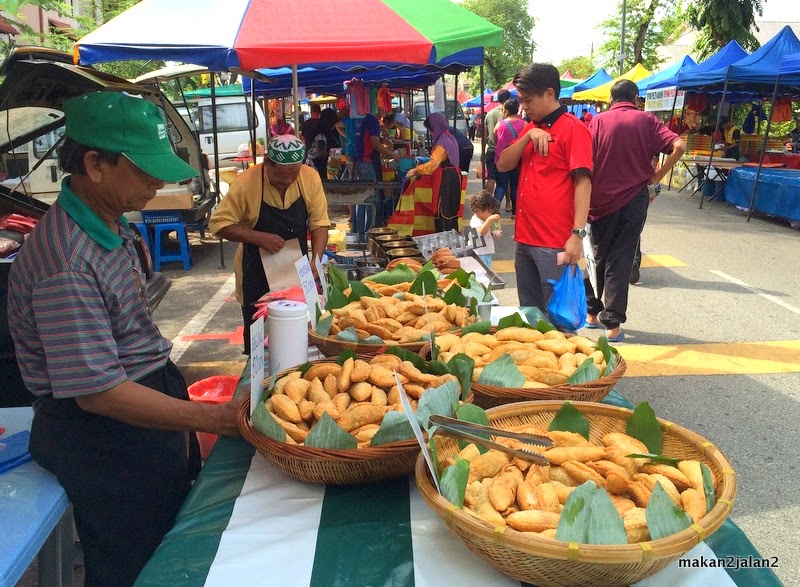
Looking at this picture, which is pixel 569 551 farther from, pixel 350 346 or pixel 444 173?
pixel 444 173

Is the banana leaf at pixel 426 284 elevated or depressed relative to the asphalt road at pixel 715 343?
elevated

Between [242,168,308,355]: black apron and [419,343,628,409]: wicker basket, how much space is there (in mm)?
2237

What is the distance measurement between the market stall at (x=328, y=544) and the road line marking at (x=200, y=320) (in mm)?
4041

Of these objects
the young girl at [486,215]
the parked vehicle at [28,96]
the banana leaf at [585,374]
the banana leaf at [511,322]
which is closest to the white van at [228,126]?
the young girl at [486,215]

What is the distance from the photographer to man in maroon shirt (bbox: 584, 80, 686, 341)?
5.25 meters

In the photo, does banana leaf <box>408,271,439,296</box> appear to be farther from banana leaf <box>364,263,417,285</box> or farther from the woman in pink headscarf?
the woman in pink headscarf

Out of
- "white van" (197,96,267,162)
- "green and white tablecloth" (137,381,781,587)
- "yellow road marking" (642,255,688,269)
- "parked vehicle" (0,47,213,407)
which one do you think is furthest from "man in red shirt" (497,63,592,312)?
"white van" (197,96,267,162)

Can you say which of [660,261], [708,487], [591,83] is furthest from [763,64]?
Answer: [708,487]

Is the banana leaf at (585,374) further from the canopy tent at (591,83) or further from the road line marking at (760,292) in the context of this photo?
the canopy tent at (591,83)

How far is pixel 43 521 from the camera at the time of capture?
5.66 feet

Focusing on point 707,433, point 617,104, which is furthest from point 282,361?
point 617,104

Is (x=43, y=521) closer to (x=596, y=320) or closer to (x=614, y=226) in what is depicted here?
(x=614, y=226)

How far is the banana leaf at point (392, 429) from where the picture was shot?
163 cm

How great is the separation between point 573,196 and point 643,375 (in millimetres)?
1906
